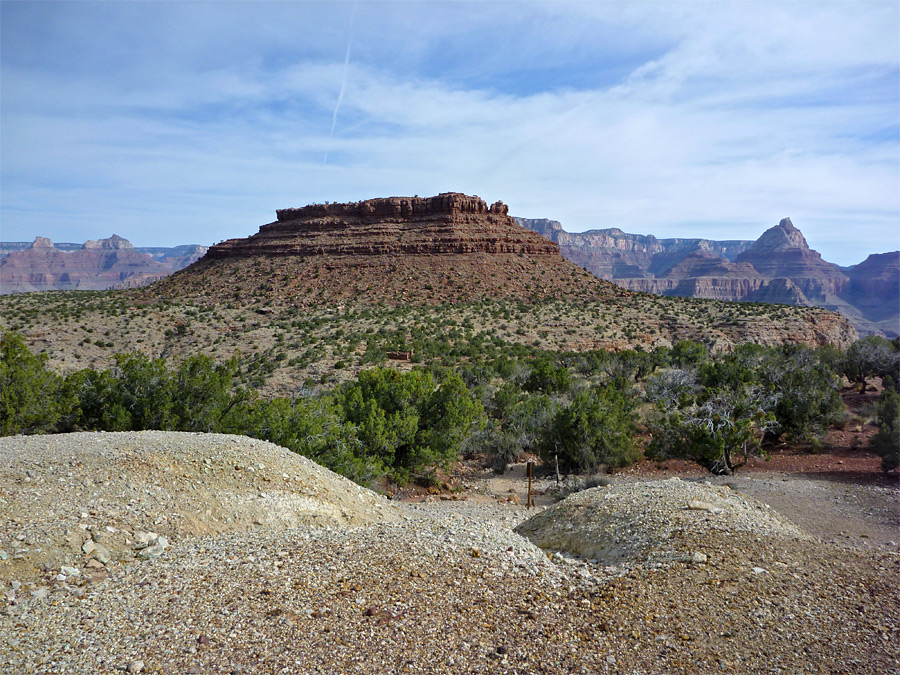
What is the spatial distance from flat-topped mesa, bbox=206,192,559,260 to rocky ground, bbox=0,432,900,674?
57.1m

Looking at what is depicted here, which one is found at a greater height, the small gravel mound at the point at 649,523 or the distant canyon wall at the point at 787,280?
the distant canyon wall at the point at 787,280

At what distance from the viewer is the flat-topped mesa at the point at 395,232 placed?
2566 inches

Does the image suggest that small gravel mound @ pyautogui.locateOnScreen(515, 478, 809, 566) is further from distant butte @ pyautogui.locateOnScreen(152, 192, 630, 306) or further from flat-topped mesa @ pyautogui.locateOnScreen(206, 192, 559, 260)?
flat-topped mesa @ pyautogui.locateOnScreen(206, 192, 559, 260)

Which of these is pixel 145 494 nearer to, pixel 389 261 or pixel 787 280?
pixel 389 261

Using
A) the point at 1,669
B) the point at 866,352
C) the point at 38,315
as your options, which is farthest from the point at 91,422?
the point at 866,352

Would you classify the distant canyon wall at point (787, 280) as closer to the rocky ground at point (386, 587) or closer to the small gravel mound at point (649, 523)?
the small gravel mound at point (649, 523)

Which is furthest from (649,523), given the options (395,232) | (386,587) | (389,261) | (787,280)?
(787,280)

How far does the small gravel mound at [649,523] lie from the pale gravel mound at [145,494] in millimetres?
3143

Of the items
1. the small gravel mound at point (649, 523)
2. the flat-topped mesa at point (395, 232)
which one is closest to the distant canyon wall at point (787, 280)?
the flat-topped mesa at point (395, 232)

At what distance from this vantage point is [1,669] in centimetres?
450

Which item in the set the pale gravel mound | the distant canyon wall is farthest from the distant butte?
the distant canyon wall

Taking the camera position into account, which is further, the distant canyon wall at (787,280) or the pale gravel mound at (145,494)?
the distant canyon wall at (787,280)

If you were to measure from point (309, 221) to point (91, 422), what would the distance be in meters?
60.8

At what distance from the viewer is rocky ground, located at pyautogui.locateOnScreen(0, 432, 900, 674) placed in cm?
505
